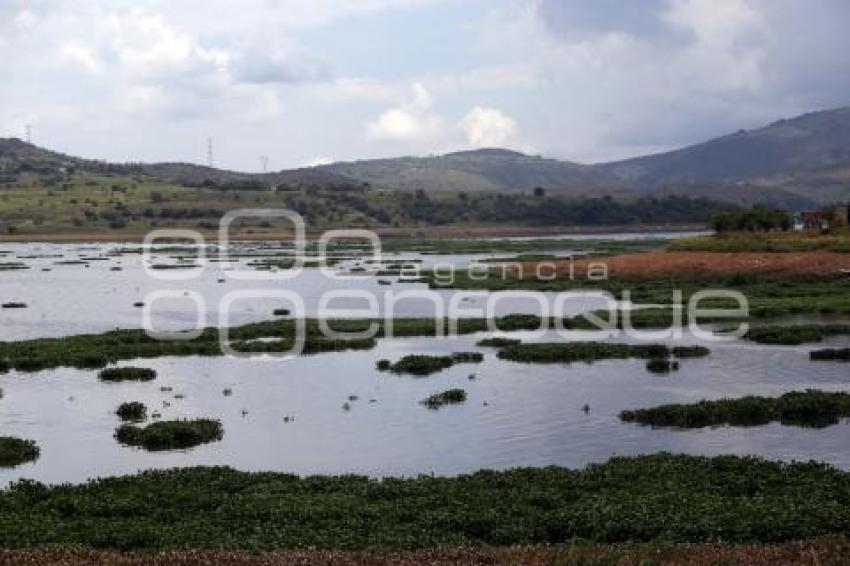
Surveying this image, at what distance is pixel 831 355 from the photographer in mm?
50750

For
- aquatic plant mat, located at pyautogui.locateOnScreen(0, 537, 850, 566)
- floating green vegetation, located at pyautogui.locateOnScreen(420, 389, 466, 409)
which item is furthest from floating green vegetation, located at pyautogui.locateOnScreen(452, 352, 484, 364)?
aquatic plant mat, located at pyautogui.locateOnScreen(0, 537, 850, 566)

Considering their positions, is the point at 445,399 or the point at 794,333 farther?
the point at 794,333

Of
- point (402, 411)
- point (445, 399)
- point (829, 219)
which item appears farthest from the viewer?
point (829, 219)

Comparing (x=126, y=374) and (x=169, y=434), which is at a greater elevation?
(x=126, y=374)

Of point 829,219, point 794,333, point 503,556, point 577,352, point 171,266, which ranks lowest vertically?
point 577,352

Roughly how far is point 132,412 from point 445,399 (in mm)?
13091

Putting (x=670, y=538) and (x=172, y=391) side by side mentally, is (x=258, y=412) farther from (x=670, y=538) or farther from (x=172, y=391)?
(x=670, y=538)

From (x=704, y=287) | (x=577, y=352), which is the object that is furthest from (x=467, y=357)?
(x=704, y=287)

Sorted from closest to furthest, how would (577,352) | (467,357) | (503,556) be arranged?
(503,556) < (467,357) < (577,352)

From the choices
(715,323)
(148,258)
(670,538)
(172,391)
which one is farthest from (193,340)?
(148,258)

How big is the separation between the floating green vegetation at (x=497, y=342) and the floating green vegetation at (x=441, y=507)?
28050 millimetres

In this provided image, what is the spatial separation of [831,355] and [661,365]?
9.38 metres

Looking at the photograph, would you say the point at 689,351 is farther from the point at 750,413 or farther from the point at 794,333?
the point at 750,413

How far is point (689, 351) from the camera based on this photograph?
2105 inches
